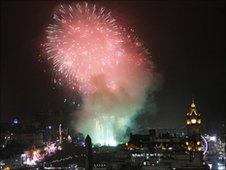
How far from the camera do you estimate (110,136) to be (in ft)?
419

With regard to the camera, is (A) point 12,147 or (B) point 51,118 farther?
(B) point 51,118

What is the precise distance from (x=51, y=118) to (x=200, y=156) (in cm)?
7868

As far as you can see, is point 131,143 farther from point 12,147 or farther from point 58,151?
point 12,147

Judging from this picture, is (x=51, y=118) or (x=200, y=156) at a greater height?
(x=51, y=118)

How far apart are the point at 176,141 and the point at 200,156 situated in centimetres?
2123

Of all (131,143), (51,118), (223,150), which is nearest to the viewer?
(131,143)

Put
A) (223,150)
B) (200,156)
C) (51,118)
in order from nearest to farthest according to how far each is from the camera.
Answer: (200,156)
(223,150)
(51,118)

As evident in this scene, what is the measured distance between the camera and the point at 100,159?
361 feet

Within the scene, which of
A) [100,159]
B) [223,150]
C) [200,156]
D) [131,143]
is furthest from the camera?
[223,150]

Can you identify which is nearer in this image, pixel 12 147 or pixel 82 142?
pixel 12 147

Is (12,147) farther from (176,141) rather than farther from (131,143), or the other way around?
(176,141)

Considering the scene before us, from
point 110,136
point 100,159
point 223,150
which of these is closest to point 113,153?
point 100,159

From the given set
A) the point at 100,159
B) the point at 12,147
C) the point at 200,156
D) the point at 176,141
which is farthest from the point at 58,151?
the point at 200,156

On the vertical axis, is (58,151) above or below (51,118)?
below
